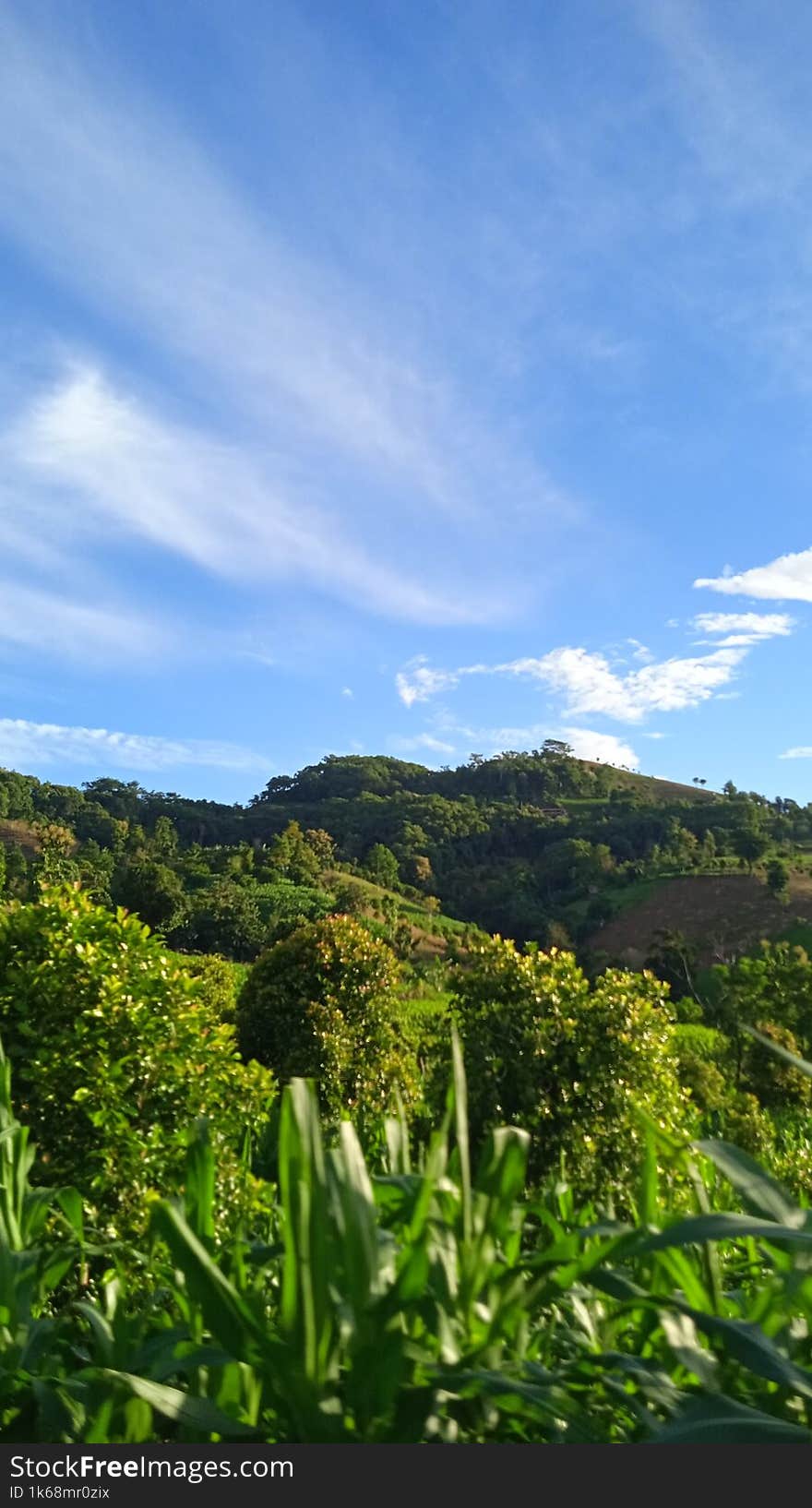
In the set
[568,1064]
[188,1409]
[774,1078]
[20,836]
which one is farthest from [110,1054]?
[20,836]

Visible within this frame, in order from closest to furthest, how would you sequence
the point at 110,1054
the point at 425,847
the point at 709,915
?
the point at 110,1054 → the point at 709,915 → the point at 425,847

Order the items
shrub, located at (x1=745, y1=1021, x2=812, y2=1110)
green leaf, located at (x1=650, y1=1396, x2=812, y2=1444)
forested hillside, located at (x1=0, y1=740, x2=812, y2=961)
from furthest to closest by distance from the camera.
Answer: forested hillside, located at (x1=0, y1=740, x2=812, y2=961), shrub, located at (x1=745, y1=1021, x2=812, y2=1110), green leaf, located at (x1=650, y1=1396, x2=812, y2=1444)

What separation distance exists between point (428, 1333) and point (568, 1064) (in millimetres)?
4666

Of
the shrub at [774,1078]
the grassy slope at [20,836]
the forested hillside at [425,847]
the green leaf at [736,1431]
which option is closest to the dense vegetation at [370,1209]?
the green leaf at [736,1431]

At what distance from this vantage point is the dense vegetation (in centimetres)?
91

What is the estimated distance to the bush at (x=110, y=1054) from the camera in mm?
3098

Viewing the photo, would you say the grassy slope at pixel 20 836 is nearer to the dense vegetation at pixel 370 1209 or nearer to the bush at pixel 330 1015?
the bush at pixel 330 1015

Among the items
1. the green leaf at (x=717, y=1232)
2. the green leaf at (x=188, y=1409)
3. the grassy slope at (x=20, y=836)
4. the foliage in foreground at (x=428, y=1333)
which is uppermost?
the green leaf at (x=717, y=1232)

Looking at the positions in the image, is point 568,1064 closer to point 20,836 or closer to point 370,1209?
point 370,1209

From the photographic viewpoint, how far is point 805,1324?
119cm

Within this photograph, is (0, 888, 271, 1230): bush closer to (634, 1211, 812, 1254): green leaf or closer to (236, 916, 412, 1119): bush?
(634, 1211, 812, 1254): green leaf

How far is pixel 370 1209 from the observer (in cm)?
89

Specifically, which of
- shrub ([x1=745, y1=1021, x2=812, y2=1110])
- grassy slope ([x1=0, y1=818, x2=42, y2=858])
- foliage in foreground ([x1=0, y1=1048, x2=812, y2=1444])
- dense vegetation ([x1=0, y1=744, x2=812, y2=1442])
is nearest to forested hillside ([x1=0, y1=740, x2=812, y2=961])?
grassy slope ([x1=0, y1=818, x2=42, y2=858])

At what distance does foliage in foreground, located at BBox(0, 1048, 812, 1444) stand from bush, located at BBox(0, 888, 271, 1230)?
6.14 feet
